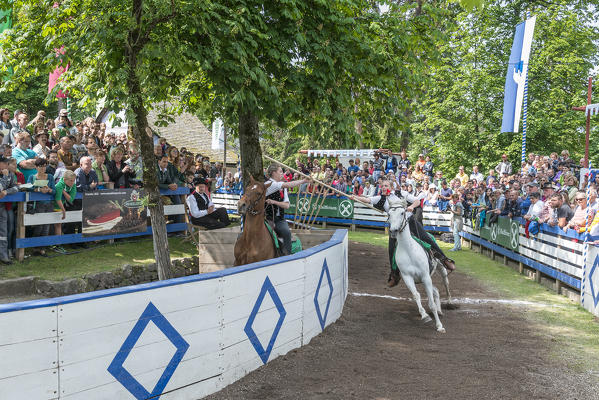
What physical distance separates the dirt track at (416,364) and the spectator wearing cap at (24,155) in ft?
23.4

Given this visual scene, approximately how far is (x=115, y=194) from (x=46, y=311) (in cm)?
887

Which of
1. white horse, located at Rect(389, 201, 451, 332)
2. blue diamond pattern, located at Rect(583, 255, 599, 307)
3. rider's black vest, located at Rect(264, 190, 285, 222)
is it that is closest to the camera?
white horse, located at Rect(389, 201, 451, 332)

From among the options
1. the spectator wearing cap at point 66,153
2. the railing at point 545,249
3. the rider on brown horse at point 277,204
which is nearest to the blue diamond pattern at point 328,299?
the rider on brown horse at point 277,204

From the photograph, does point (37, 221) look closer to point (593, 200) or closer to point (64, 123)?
point (64, 123)

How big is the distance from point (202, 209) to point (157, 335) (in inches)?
353

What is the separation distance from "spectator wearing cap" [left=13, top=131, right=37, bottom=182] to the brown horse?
16.7 feet

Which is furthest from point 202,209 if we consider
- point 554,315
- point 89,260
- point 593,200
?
point 593,200

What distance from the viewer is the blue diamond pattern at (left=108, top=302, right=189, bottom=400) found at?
15.7 feet

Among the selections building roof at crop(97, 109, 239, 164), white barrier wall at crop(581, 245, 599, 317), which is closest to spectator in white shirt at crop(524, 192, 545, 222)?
white barrier wall at crop(581, 245, 599, 317)

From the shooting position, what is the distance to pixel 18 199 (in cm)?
1035

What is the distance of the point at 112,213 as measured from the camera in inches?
503

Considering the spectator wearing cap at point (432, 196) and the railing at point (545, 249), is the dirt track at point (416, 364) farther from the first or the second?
the spectator wearing cap at point (432, 196)

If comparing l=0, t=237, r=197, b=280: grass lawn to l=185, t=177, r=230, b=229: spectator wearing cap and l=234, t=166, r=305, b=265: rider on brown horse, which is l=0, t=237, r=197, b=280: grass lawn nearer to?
l=185, t=177, r=230, b=229: spectator wearing cap

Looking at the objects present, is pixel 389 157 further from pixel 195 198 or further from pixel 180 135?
pixel 180 135
